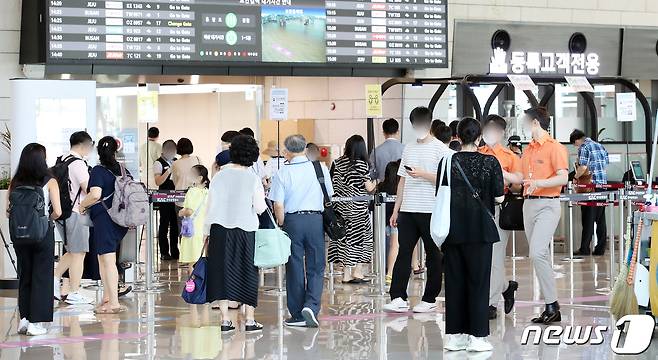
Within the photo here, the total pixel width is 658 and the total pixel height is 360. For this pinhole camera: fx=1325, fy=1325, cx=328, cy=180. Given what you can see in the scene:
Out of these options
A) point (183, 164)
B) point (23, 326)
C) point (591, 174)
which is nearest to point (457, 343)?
point (23, 326)

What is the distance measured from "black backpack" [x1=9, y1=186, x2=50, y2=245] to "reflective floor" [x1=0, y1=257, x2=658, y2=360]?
2.75ft

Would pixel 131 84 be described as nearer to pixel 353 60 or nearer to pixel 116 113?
pixel 116 113

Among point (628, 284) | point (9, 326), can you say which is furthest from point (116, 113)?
point (628, 284)

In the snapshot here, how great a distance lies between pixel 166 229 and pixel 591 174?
236 inches

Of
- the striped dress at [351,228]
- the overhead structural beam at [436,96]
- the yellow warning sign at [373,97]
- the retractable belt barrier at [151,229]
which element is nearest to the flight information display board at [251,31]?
the overhead structural beam at [436,96]

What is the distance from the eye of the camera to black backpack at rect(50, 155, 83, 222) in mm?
12109

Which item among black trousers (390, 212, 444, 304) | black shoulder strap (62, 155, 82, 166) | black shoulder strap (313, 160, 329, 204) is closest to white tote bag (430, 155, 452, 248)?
black shoulder strap (313, 160, 329, 204)

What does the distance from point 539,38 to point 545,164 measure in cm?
844

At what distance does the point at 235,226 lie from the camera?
10.7m

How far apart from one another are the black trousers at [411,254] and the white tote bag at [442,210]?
2094 mm

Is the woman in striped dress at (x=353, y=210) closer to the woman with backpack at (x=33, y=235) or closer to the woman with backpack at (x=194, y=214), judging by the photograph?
the woman with backpack at (x=194, y=214)

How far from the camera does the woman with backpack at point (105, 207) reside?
473 inches

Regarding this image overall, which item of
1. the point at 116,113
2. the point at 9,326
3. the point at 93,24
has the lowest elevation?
the point at 9,326

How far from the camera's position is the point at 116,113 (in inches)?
633
